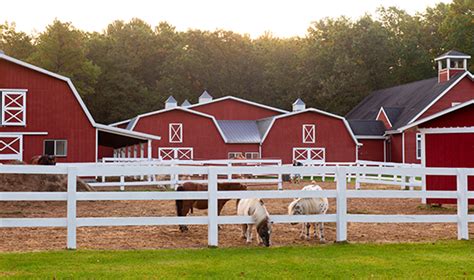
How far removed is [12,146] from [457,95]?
28.9 m

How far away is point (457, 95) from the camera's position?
45.3 meters

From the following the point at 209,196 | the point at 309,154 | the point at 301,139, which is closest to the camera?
the point at 209,196

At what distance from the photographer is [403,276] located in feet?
26.8

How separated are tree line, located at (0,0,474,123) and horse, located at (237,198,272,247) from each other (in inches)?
1883

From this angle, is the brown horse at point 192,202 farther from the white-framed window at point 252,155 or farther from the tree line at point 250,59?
the tree line at point 250,59

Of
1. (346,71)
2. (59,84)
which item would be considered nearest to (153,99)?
(346,71)

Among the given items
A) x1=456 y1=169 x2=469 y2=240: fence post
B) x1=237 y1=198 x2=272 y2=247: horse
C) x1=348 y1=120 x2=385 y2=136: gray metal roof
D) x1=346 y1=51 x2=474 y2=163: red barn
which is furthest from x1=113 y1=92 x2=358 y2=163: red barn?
x1=456 y1=169 x2=469 y2=240: fence post

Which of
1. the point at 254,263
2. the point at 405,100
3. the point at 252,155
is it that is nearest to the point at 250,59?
the point at 405,100

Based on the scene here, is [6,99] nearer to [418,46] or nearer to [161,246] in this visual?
[161,246]

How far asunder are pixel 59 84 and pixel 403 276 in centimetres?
2559

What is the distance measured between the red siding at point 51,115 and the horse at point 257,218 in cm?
2128

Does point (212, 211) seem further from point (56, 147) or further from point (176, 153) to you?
point (176, 153)

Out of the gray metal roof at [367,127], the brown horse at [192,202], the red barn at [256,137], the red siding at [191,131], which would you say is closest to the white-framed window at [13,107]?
the red barn at [256,137]

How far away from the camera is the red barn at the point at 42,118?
101 feet
